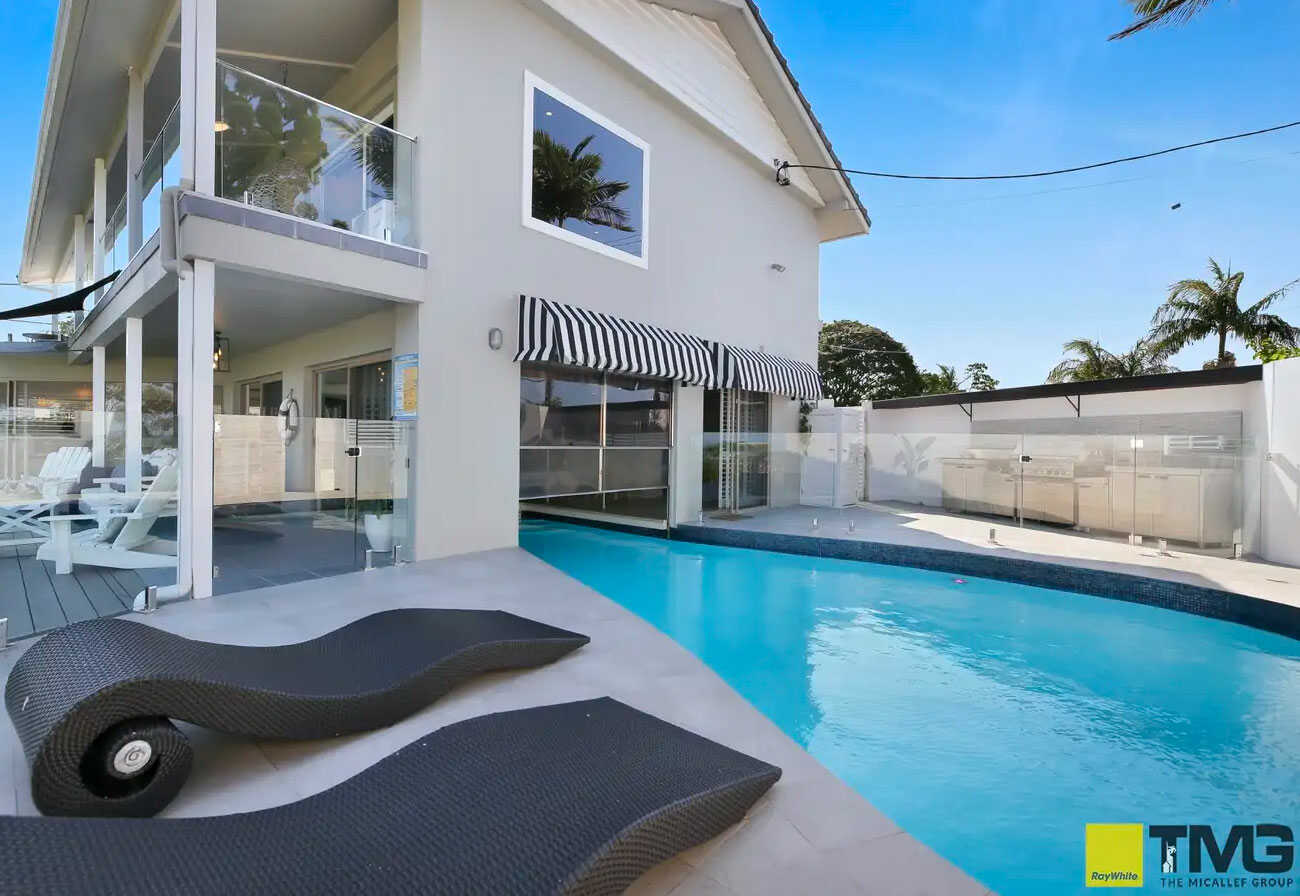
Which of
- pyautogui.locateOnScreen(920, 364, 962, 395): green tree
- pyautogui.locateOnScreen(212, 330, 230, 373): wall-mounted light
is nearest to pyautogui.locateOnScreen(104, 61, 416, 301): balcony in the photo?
pyautogui.locateOnScreen(212, 330, 230, 373): wall-mounted light

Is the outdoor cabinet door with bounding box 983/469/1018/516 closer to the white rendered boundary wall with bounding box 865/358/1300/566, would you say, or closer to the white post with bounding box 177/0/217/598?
the white rendered boundary wall with bounding box 865/358/1300/566

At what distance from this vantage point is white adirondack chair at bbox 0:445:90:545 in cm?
530

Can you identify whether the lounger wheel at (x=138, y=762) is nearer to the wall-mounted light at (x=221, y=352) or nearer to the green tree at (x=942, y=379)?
the wall-mounted light at (x=221, y=352)

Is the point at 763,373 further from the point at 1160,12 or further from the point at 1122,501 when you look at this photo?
the point at 1160,12

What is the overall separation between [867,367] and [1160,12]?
109 feet

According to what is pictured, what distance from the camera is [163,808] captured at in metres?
2.75

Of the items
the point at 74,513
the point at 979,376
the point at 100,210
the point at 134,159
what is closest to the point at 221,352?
the point at 134,159

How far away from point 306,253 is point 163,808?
574cm

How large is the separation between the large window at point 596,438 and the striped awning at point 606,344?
1.26 ft

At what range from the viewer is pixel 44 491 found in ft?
18.2

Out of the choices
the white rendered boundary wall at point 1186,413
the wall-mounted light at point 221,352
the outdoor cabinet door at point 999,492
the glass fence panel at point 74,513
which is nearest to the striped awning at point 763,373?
the white rendered boundary wall at point 1186,413

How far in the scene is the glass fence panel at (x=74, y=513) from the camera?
5.23m

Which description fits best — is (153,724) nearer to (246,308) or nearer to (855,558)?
(246,308)

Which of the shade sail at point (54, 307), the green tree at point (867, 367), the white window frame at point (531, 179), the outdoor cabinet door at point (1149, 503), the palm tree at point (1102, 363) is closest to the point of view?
the white window frame at point (531, 179)
